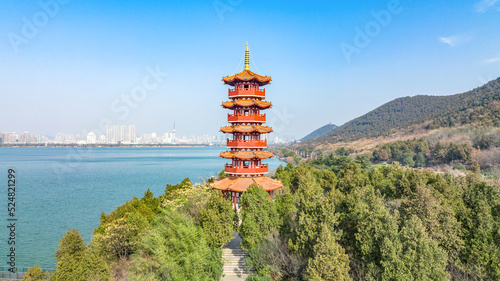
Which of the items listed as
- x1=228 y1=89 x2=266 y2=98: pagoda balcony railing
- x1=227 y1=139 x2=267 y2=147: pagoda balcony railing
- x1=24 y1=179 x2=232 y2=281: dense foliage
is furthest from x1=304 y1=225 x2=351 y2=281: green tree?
x1=228 y1=89 x2=266 y2=98: pagoda balcony railing

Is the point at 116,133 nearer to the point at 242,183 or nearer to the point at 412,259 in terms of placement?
the point at 242,183

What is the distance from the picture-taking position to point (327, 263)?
10.4m

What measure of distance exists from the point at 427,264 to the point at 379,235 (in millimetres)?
1814

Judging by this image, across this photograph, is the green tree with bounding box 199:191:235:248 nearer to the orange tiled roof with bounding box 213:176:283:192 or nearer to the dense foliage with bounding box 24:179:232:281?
the dense foliage with bounding box 24:179:232:281

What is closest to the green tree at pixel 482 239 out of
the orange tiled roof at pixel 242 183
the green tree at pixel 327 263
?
the green tree at pixel 327 263

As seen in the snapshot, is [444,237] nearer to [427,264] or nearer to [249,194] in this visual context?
[427,264]

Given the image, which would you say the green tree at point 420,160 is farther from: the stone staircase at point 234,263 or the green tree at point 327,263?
the green tree at point 327,263

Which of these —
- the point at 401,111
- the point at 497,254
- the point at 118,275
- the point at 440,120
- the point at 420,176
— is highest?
the point at 401,111

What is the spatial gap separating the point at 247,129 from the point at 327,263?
13.0 m

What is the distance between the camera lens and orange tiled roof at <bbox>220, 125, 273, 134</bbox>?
21.8m

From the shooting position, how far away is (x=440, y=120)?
7306 cm

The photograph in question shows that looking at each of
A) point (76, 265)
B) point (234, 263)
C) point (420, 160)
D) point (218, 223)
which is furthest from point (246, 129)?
point (420, 160)

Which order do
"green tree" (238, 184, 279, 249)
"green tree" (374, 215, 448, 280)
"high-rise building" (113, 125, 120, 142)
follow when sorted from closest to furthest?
"green tree" (374, 215, 448, 280), "green tree" (238, 184, 279, 249), "high-rise building" (113, 125, 120, 142)

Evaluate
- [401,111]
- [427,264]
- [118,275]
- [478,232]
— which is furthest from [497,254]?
[401,111]
